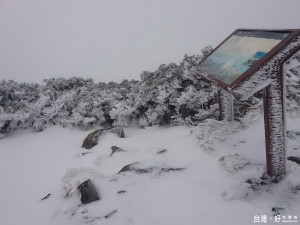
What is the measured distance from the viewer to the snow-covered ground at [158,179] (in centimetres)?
A: 356

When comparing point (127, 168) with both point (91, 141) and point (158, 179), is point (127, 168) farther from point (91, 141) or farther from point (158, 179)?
point (91, 141)

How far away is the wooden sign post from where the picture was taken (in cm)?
308

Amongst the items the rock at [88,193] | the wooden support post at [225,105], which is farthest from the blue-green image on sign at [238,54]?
the rock at [88,193]

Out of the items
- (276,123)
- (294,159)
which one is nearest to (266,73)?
(276,123)

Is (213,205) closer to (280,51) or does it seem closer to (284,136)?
(284,136)

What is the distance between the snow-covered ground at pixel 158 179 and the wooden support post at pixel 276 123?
26cm

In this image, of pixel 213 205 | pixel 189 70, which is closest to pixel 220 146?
pixel 213 205

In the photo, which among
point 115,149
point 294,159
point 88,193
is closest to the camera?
point 294,159

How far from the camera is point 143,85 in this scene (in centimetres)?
734

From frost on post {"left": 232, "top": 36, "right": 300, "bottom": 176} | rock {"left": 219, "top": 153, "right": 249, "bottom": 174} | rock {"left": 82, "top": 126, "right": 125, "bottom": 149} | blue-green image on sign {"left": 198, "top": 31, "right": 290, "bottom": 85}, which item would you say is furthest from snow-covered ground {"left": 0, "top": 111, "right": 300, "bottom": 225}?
blue-green image on sign {"left": 198, "top": 31, "right": 290, "bottom": 85}

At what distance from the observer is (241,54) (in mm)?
3777

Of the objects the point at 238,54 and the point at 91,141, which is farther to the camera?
the point at 91,141

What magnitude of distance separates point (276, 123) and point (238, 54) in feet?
3.52

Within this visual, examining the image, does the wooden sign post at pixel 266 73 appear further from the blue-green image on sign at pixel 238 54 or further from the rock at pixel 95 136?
the rock at pixel 95 136
